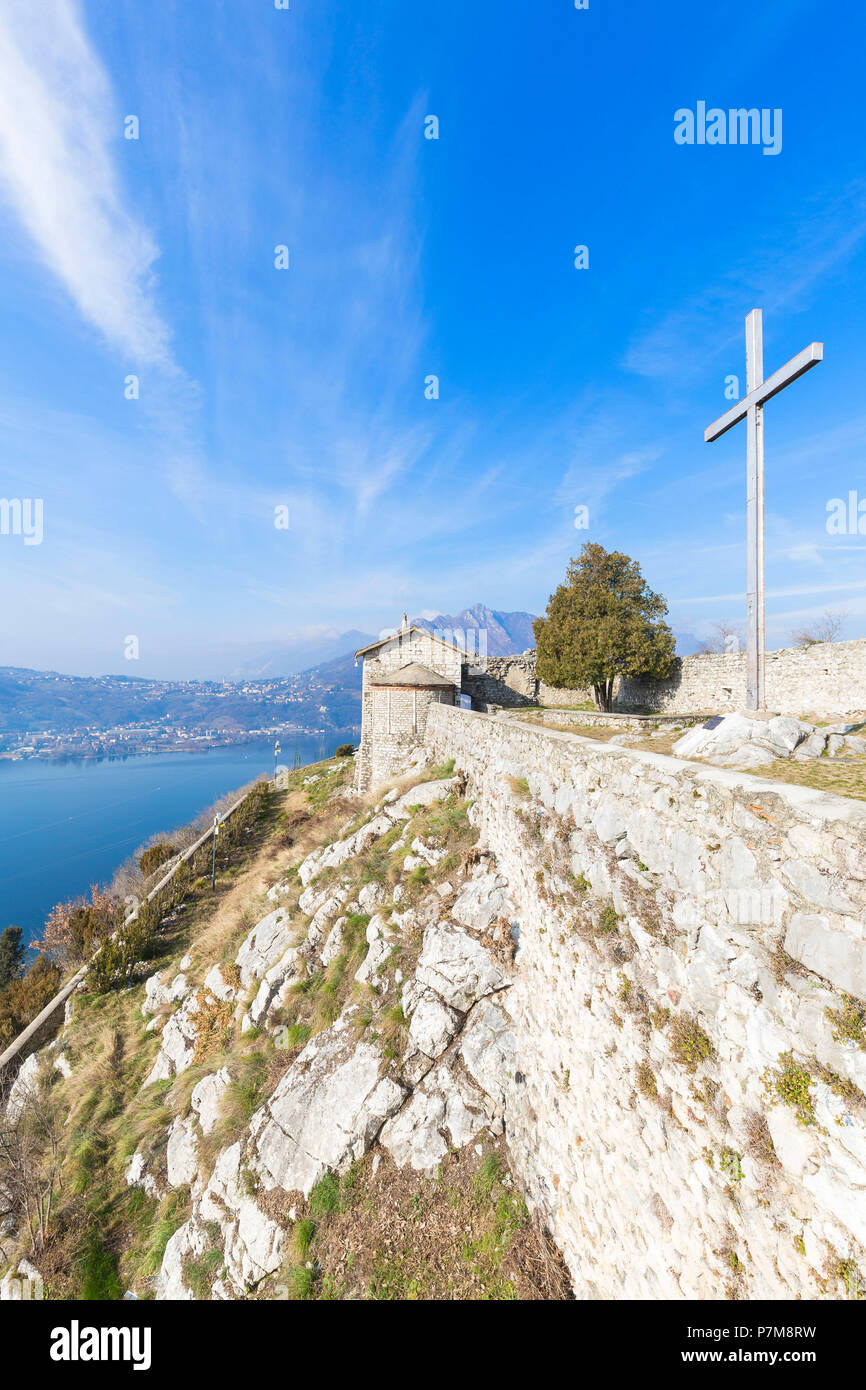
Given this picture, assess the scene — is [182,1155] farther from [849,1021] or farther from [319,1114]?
[849,1021]

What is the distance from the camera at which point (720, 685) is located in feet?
64.6

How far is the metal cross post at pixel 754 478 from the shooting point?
8461mm

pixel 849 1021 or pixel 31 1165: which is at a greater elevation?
pixel 849 1021

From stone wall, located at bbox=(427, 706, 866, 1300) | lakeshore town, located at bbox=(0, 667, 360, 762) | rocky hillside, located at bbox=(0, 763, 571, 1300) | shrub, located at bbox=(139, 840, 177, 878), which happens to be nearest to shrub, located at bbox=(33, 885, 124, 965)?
shrub, located at bbox=(139, 840, 177, 878)

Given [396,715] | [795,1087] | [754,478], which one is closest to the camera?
[795,1087]

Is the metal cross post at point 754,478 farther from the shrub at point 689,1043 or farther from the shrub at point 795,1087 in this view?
the shrub at point 795,1087

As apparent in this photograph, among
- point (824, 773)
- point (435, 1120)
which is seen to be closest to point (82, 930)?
point (435, 1120)

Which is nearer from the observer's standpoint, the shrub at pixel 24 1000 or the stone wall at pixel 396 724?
the shrub at pixel 24 1000

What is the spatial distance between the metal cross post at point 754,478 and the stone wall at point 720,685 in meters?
6.96

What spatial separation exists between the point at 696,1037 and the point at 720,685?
19329mm

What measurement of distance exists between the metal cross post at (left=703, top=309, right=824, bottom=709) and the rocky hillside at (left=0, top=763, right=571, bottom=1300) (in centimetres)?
632

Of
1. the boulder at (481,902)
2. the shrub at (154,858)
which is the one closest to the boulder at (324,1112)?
the boulder at (481,902)

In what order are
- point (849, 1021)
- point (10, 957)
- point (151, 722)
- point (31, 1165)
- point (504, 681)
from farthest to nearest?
point (151, 722)
point (10, 957)
point (504, 681)
point (31, 1165)
point (849, 1021)
